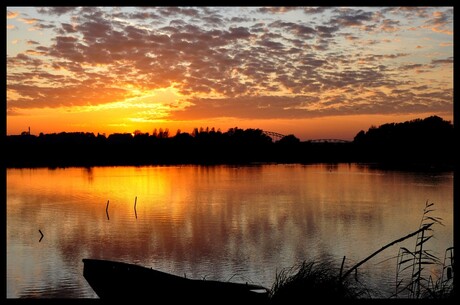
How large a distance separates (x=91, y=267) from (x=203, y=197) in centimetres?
4256

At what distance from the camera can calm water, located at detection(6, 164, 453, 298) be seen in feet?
63.3

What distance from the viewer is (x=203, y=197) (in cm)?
5112

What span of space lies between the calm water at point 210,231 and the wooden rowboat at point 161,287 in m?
2.81

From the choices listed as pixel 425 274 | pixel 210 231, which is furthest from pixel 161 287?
pixel 210 231

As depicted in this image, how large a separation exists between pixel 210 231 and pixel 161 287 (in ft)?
75.2

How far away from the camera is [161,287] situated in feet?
24.4

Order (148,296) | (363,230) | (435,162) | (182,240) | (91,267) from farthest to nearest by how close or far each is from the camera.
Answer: (435,162), (363,230), (182,240), (91,267), (148,296)

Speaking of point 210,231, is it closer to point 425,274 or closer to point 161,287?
point 425,274

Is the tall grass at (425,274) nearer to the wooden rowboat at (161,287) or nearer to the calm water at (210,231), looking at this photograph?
the calm water at (210,231)

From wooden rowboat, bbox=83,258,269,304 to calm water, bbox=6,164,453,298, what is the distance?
111 inches

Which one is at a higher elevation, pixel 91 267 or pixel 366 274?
pixel 91 267
